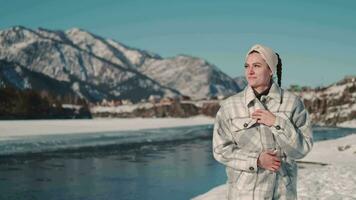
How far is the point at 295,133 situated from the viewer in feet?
16.4

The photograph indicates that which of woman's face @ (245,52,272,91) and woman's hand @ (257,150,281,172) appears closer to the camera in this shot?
woman's hand @ (257,150,281,172)

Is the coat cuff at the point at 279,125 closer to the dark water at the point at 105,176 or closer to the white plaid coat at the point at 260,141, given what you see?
the white plaid coat at the point at 260,141

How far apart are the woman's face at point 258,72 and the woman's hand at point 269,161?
0.76m

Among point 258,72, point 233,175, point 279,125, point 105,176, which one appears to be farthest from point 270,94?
point 105,176

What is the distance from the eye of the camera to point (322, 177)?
802 inches

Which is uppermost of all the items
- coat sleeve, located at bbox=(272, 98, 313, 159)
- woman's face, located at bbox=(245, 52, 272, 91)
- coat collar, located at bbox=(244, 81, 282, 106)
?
woman's face, located at bbox=(245, 52, 272, 91)

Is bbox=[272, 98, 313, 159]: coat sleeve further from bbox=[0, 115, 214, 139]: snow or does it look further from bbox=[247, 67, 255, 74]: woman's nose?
bbox=[0, 115, 214, 139]: snow

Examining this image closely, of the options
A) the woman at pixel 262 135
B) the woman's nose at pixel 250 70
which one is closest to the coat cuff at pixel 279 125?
the woman at pixel 262 135

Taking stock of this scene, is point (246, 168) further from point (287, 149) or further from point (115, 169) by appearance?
point (115, 169)

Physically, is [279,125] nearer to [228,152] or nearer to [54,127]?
[228,152]

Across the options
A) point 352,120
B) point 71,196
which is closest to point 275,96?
point 71,196

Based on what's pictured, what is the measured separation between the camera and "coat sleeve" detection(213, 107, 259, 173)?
502 centimetres

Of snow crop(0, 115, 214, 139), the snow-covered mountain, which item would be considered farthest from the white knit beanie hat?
the snow-covered mountain

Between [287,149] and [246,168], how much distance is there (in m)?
0.48
